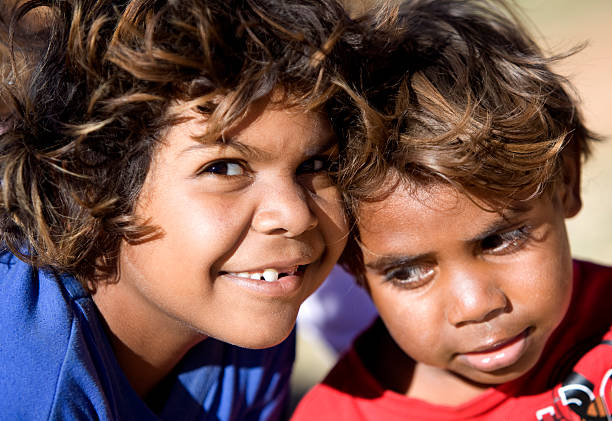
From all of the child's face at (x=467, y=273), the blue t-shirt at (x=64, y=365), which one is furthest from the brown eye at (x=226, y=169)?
the blue t-shirt at (x=64, y=365)

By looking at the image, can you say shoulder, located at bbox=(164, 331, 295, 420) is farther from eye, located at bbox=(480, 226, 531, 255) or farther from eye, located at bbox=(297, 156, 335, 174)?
eye, located at bbox=(480, 226, 531, 255)

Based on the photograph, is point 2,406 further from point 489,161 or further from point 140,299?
point 489,161

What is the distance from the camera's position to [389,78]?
137 cm

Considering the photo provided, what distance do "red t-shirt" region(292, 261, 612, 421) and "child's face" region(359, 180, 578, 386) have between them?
14cm

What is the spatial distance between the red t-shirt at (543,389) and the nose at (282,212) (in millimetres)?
542

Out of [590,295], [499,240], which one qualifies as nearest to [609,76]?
[590,295]

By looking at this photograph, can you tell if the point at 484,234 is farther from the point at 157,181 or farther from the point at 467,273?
the point at 157,181

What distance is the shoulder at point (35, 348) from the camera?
123 cm

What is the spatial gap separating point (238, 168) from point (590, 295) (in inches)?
35.3

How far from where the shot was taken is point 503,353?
141cm

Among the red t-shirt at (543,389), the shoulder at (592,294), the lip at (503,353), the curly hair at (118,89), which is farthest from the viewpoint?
the shoulder at (592,294)

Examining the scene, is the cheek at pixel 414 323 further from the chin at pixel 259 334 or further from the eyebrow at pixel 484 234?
the chin at pixel 259 334

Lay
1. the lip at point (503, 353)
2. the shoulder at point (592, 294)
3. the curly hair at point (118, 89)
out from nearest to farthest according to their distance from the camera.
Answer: the curly hair at point (118, 89) < the lip at point (503, 353) < the shoulder at point (592, 294)

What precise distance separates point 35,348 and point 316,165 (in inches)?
22.6
